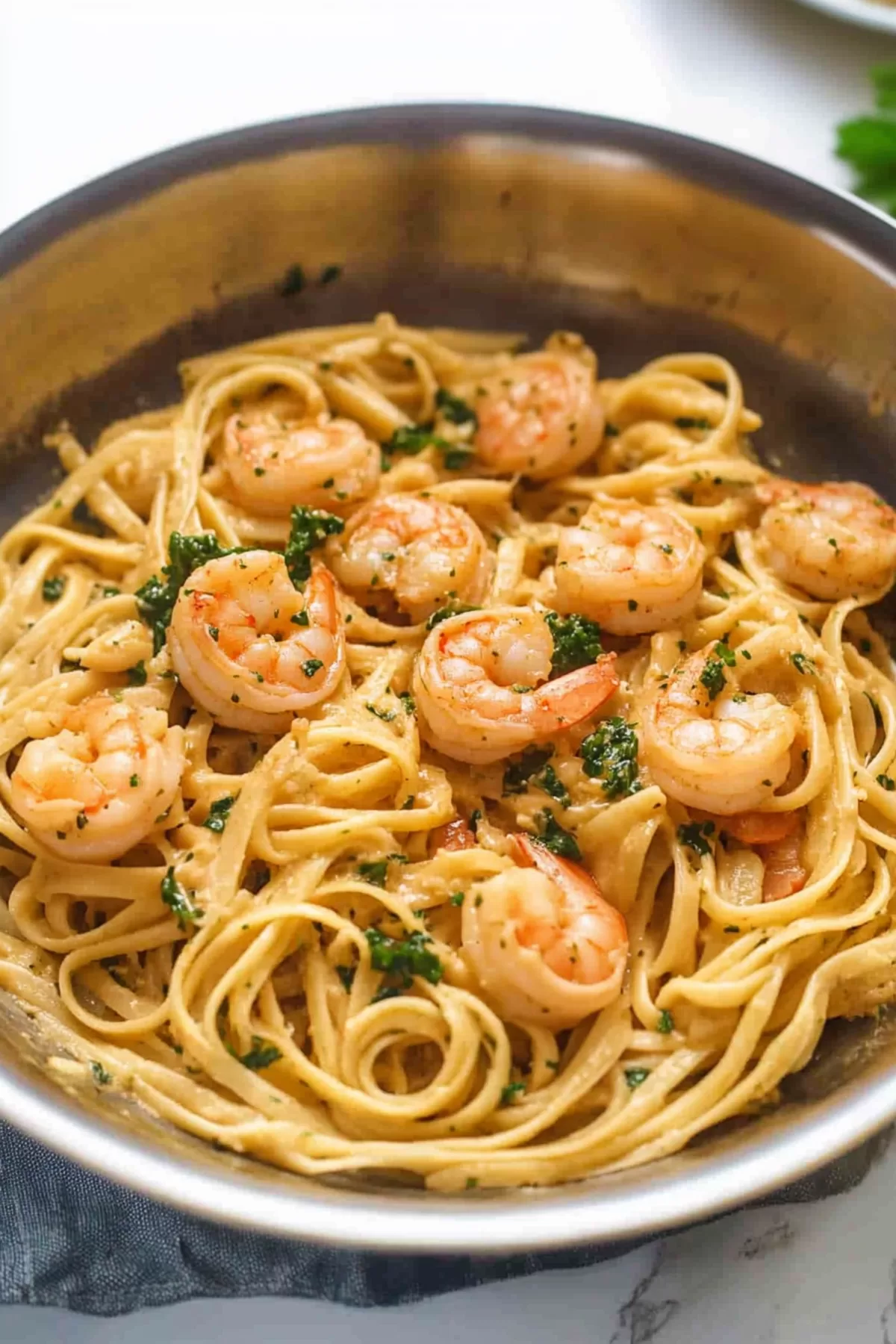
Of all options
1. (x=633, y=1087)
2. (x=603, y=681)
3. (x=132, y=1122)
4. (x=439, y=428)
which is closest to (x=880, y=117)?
(x=439, y=428)

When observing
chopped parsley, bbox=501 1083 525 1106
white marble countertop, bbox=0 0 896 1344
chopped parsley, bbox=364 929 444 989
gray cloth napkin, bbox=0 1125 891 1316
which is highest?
white marble countertop, bbox=0 0 896 1344

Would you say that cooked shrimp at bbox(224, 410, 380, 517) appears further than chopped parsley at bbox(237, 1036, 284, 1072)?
Yes

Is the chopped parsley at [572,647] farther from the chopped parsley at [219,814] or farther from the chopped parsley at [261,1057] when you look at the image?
the chopped parsley at [261,1057]

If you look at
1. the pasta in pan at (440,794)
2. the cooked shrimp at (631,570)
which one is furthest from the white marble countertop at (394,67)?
the cooked shrimp at (631,570)

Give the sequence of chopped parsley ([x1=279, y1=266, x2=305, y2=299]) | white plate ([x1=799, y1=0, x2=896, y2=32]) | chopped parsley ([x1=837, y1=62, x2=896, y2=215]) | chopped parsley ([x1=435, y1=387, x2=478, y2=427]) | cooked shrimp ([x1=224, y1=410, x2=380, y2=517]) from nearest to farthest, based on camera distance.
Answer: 1. cooked shrimp ([x1=224, y1=410, x2=380, y2=517])
2. chopped parsley ([x1=435, y1=387, x2=478, y2=427])
3. chopped parsley ([x1=279, y1=266, x2=305, y2=299])
4. chopped parsley ([x1=837, y1=62, x2=896, y2=215])
5. white plate ([x1=799, y1=0, x2=896, y2=32])

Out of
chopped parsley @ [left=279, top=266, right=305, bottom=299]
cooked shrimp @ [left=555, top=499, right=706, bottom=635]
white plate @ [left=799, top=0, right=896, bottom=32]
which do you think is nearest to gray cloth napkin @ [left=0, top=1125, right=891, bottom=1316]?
cooked shrimp @ [left=555, top=499, right=706, bottom=635]

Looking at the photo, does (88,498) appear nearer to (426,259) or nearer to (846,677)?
(426,259)

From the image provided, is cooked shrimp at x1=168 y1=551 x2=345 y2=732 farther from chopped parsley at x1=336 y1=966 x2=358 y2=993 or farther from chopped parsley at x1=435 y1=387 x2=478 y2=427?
chopped parsley at x1=435 y1=387 x2=478 y2=427

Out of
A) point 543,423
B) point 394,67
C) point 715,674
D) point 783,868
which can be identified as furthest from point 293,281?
point 783,868
